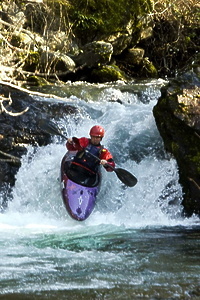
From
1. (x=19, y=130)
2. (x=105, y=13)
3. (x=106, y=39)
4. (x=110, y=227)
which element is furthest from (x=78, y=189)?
(x=105, y=13)

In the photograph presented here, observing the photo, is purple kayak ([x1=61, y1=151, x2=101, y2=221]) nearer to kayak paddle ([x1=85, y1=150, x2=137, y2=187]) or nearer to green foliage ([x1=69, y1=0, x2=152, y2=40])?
kayak paddle ([x1=85, y1=150, x2=137, y2=187])

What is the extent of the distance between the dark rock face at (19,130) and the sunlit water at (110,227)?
158mm

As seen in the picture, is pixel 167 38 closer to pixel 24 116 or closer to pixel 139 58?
pixel 139 58

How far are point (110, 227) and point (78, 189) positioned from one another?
81 cm

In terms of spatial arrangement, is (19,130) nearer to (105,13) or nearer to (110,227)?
(110,227)

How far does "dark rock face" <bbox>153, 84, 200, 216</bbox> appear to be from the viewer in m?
6.74

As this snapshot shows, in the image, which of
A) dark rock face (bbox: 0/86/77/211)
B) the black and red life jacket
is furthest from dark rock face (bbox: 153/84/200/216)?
dark rock face (bbox: 0/86/77/211)

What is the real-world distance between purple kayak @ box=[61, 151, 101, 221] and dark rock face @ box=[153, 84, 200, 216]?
A: 1.12m

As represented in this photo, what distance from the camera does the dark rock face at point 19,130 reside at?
26.6ft

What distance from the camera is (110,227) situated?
657cm

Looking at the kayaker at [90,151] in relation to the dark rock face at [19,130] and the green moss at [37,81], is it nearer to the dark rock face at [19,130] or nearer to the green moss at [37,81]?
the dark rock face at [19,130]

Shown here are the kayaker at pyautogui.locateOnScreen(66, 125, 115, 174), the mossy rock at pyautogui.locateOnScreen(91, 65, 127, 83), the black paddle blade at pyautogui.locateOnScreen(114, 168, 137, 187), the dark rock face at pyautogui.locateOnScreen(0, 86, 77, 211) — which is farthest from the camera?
the mossy rock at pyautogui.locateOnScreen(91, 65, 127, 83)

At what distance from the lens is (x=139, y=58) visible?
1363 centimetres

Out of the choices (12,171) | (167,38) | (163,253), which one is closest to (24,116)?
(12,171)
